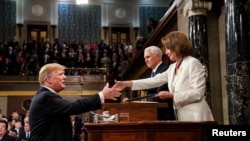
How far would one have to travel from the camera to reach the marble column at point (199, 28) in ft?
17.2

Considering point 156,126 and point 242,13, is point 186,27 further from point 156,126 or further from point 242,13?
point 156,126

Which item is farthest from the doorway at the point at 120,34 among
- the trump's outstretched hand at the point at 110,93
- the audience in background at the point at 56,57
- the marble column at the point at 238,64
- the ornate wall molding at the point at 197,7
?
the trump's outstretched hand at the point at 110,93

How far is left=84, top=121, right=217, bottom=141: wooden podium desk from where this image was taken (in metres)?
2.52

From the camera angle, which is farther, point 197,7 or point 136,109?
point 197,7

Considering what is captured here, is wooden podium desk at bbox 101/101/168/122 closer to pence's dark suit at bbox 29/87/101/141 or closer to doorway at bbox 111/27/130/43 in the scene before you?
pence's dark suit at bbox 29/87/101/141

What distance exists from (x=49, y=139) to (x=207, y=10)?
11.8 ft

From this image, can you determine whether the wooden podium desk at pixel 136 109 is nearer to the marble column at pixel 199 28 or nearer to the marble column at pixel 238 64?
the marble column at pixel 238 64

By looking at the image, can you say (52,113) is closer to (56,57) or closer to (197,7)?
(197,7)

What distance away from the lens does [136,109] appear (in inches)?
112

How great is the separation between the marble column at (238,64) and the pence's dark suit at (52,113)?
6.72 feet

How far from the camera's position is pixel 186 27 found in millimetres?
5633

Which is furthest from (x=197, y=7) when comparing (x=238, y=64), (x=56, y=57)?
(x=56, y=57)

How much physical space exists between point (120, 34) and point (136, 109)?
54.7ft

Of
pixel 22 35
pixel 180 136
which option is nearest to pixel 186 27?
pixel 180 136
